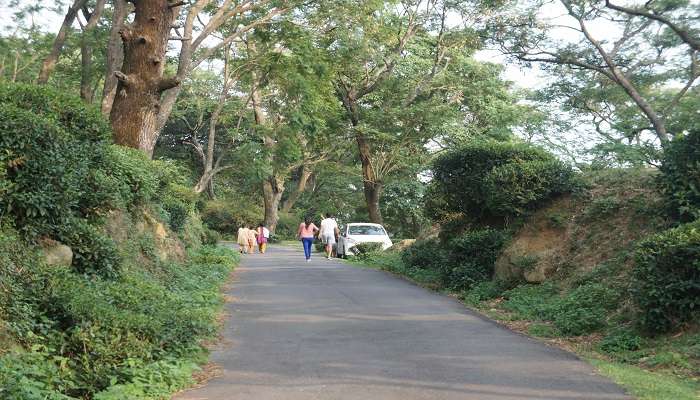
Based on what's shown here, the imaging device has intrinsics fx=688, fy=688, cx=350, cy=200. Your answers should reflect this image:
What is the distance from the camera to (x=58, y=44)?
19.4 meters

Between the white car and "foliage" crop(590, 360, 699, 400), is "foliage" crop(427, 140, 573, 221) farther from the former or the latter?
the white car

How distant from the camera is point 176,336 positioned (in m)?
7.98

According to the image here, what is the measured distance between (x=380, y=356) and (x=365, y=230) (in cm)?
2227

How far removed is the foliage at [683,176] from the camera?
1088cm

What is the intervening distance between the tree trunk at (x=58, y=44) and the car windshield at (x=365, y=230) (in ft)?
47.2

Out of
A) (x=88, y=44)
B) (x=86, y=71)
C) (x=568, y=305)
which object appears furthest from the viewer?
(x=86, y=71)

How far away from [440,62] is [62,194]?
28.4m

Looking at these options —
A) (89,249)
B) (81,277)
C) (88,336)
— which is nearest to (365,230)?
(89,249)

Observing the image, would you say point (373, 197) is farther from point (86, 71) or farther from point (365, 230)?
point (86, 71)

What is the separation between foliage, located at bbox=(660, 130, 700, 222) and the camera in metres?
10.9

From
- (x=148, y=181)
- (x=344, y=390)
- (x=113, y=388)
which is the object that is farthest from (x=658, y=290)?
(x=148, y=181)

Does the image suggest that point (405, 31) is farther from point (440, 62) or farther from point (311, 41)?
point (311, 41)

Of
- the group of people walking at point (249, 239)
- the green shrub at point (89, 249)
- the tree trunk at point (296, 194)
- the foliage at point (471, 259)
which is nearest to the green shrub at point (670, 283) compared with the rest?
the foliage at point (471, 259)

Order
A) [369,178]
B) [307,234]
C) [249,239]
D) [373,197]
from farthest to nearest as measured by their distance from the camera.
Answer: [373,197]
[369,178]
[249,239]
[307,234]
